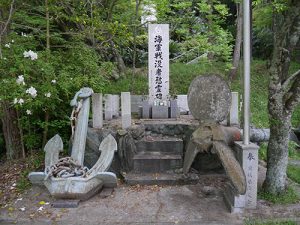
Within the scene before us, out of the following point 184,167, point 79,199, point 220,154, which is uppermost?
point 220,154

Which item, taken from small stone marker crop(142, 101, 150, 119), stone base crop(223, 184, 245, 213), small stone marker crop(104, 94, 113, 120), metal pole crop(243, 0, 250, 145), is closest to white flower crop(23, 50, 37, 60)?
small stone marker crop(104, 94, 113, 120)

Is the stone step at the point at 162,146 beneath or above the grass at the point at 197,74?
beneath

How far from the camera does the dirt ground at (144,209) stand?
512 cm

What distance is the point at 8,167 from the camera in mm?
7820

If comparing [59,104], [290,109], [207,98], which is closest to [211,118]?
[207,98]

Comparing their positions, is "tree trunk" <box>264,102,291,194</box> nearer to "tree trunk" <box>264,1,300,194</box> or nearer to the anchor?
"tree trunk" <box>264,1,300,194</box>

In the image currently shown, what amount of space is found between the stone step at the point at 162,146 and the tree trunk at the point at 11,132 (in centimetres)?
324

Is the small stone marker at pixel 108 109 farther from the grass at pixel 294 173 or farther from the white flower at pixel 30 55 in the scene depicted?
the grass at pixel 294 173

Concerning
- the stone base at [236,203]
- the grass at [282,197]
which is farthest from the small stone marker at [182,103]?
the stone base at [236,203]

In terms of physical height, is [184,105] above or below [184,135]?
above

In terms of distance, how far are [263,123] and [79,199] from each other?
8.57 m

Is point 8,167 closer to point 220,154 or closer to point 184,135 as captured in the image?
point 184,135

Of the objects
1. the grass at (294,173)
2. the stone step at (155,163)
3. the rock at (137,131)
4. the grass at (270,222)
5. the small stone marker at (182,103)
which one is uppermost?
the small stone marker at (182,103)

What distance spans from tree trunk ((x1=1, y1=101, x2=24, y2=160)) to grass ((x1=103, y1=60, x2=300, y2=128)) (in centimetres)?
442
